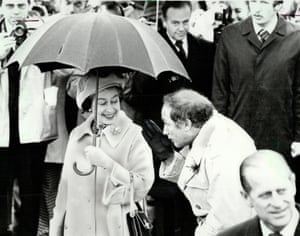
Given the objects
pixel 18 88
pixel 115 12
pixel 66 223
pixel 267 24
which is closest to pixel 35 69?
pixel 18 88

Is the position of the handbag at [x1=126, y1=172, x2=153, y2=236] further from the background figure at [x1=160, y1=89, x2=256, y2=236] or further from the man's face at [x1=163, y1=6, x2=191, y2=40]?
the man's face at [x1=163, y1=6, x2=191, y2=40]

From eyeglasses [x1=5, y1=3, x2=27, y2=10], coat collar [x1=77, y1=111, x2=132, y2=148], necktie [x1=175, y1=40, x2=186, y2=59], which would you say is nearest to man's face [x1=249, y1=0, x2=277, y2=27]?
necktie [x1=175, y1=40, x2=186, y2=59]

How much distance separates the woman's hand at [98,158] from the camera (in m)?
5.18

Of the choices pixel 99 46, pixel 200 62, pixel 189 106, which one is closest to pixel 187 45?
pixel 200 62

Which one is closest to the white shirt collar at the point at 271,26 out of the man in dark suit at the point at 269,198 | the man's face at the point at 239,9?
the man's face at the point at 239,9

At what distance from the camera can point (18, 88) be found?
18.3ft

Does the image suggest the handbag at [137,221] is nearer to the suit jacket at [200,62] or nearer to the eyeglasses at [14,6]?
the suit jacket at [200,62]

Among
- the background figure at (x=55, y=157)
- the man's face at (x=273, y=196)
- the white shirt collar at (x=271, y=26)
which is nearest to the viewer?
the man's face at (x=273, y=196)

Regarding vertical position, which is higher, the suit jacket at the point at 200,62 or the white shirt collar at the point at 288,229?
the suit jacket at the point at 200,62

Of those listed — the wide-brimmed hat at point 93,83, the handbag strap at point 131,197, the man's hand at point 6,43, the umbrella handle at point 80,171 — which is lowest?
the handbag strap at point 131,197

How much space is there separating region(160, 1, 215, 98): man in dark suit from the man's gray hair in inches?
3.2

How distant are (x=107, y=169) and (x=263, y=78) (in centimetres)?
132

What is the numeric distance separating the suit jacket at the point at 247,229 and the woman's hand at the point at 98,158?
96 centimetres

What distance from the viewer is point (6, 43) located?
557cm
